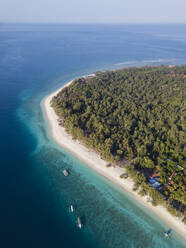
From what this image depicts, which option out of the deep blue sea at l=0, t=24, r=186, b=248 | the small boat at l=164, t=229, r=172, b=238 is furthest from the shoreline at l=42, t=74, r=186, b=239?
the deep blue sea at l=0, t=24, r=186, b=248

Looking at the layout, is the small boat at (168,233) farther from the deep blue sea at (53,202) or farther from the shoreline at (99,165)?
the shoreline at (99,165)

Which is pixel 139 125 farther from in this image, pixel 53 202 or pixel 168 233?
pixel 53 202

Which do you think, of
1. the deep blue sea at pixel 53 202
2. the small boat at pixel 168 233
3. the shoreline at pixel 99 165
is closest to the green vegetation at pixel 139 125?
the shoreline at pixel 99 165

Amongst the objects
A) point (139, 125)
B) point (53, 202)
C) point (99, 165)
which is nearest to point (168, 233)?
point (99, 165)

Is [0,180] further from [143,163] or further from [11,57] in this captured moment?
[11,57]

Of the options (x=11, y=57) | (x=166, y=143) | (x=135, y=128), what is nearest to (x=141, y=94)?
(x=135, y=128)

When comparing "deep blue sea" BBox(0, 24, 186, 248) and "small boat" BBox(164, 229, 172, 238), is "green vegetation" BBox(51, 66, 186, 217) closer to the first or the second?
"small boat" BBox(164, 229, 172, 238)
